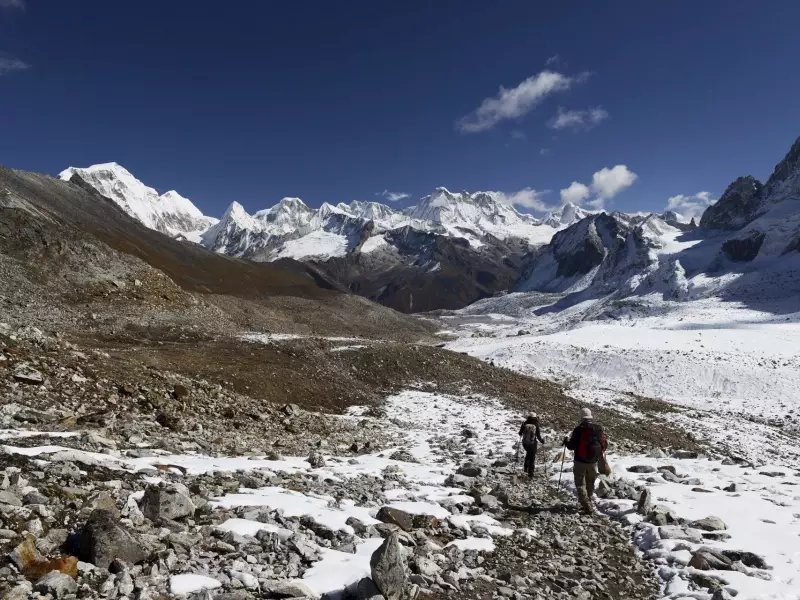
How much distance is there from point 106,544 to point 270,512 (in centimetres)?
278

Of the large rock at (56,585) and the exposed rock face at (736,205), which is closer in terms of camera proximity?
the large rock at (56,585)

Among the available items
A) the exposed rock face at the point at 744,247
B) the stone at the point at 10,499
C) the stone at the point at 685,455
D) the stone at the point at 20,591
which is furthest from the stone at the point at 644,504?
the exposed rock face at the point at 744,247

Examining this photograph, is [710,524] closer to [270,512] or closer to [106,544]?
[270,512]

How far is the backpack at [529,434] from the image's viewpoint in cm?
1489

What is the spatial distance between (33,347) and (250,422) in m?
7.36

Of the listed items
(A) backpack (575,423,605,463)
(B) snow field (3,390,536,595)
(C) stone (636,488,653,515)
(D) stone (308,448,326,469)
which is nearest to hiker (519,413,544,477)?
(B) snow field (3,390,536,595)

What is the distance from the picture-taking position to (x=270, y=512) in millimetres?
8078

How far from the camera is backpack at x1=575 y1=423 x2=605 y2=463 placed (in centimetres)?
1169

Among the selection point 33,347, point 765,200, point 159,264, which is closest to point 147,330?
point 33,347

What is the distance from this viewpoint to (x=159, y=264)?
71.5 m

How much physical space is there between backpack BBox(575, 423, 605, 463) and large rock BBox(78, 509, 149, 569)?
9.51m

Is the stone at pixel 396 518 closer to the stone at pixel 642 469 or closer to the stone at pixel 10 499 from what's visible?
the stone at pixel 10 499

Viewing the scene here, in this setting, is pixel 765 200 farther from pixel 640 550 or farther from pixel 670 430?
pixel 640 550

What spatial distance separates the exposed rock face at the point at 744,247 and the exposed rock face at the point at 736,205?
36398 mm
